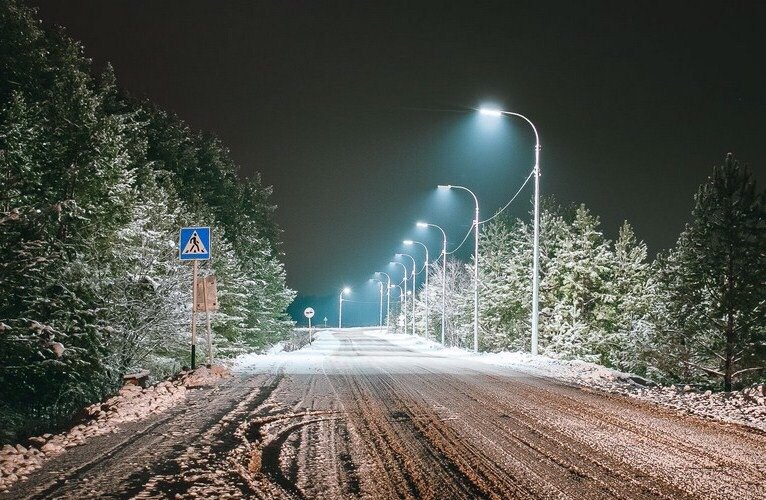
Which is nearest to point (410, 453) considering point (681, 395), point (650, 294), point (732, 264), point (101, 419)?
point (101, 419)

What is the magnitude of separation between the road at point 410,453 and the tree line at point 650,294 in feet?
56.9

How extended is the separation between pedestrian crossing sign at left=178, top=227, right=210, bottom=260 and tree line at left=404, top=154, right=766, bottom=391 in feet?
68.1

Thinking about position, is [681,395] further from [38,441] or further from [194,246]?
[194,246]

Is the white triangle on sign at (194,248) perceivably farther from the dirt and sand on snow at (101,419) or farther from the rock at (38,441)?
the rock at (38,441)

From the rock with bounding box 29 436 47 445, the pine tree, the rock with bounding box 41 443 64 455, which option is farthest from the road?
the pine tree

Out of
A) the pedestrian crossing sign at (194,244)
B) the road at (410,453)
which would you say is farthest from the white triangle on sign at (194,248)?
the road at (410,453)

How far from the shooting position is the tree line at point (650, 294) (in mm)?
25406

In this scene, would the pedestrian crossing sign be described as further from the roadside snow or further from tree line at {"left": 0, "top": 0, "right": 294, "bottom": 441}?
the roadside snow

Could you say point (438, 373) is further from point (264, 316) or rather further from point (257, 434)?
point (264, 316)

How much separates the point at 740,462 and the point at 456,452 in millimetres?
3140

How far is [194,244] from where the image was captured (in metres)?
15.3

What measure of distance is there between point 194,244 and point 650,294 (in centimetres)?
3442

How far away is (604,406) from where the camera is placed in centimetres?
1089

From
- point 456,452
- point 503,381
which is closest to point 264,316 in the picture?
point 503,381
